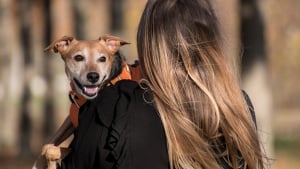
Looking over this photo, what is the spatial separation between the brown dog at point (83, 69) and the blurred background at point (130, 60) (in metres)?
4.82

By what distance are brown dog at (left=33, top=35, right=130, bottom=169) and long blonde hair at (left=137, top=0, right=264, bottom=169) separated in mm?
1073

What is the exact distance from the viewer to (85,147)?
12.1 feet

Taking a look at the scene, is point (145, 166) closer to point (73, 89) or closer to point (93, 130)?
point (93, 130)

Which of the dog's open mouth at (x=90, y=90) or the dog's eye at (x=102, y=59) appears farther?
the dog's eye at (x=102, y=59)

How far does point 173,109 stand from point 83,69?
2.11m

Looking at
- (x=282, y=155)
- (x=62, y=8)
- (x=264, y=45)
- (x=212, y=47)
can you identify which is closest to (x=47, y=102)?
(x=282, y=155)

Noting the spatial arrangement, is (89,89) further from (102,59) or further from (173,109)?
(173,109)

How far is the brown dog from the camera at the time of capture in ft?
16.2

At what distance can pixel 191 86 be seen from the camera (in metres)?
3.78

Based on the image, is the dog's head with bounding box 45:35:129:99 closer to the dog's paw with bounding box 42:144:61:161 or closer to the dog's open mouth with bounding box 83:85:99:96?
the dog's open mouth with bounding box 83:85:99:96

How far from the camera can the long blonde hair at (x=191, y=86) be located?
3.76 m

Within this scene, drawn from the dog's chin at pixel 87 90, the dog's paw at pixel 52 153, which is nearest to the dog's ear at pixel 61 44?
the dog's chin at pixel 87 90

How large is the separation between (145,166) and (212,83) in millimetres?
Answer: 467

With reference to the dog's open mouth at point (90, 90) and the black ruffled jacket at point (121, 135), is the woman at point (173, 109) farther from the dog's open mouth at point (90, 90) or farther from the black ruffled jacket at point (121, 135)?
the dog's open mouth at point (90, 90)
